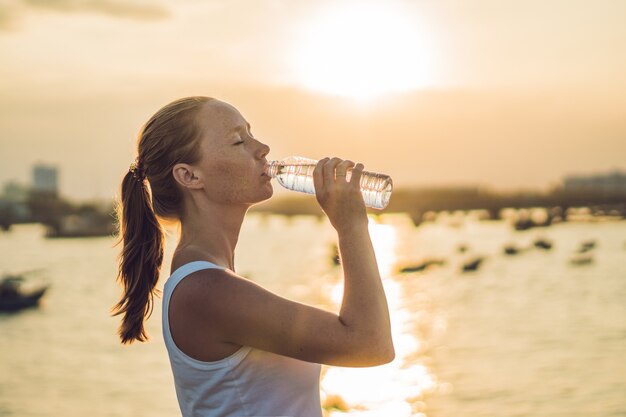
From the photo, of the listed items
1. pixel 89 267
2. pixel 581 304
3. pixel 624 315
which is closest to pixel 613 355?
Result: pixel 624 315

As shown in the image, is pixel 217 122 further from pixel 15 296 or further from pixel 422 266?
pixel 422 266

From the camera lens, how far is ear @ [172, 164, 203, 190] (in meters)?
2.07

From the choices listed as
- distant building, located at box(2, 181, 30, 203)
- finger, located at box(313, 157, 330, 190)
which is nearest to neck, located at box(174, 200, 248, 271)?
finger, located at box(313, 157, 330, 190)

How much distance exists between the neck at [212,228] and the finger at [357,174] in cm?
35

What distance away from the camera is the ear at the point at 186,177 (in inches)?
81.4

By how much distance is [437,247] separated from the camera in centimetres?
10875

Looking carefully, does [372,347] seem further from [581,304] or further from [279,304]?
[581,304]

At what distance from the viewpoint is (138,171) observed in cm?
221

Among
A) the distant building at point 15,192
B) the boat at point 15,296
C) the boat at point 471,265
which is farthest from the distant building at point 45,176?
the boat at point 15,296

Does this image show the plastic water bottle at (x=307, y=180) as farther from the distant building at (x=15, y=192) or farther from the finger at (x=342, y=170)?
the distant building at (x=15, y=192)

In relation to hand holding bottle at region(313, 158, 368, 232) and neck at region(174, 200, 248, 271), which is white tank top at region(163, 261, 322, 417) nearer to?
neck at region(174, 200, 248, 271)

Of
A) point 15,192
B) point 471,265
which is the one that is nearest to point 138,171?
point 471,265

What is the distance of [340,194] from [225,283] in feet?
1.09

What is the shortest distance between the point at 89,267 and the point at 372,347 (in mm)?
83018
